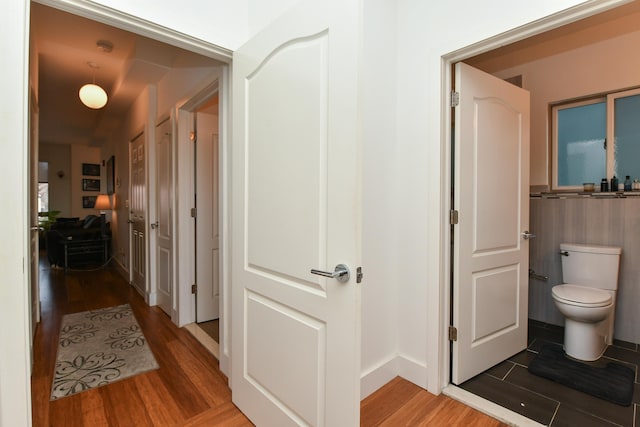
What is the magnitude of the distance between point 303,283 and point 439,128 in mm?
1205

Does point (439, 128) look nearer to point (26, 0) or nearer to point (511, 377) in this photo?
point (511, 377)

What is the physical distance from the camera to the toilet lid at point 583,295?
6.84ft

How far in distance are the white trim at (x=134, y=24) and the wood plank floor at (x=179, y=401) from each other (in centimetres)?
196

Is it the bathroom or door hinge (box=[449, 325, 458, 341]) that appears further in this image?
the bathroom

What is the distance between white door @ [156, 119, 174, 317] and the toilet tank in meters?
3.50

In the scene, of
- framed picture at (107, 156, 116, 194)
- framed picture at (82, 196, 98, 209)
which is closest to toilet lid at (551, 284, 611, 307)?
framed picture at (107, 156, 116, 194)

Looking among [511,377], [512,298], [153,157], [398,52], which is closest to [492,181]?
[512,298]

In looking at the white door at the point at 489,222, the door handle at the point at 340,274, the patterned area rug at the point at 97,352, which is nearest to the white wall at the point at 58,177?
the patterned area rug at the point at 97,352

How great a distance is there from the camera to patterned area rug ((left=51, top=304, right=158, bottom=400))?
2.02 metres

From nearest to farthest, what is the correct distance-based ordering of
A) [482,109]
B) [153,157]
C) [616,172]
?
[482,109] < [616,172] < [153,157]

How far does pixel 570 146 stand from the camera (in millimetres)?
2828

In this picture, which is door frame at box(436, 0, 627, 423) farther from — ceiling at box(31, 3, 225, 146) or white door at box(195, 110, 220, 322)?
white door at box(195, 110, 220, 322)

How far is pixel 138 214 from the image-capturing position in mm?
4020

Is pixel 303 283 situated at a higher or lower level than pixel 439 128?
lower
